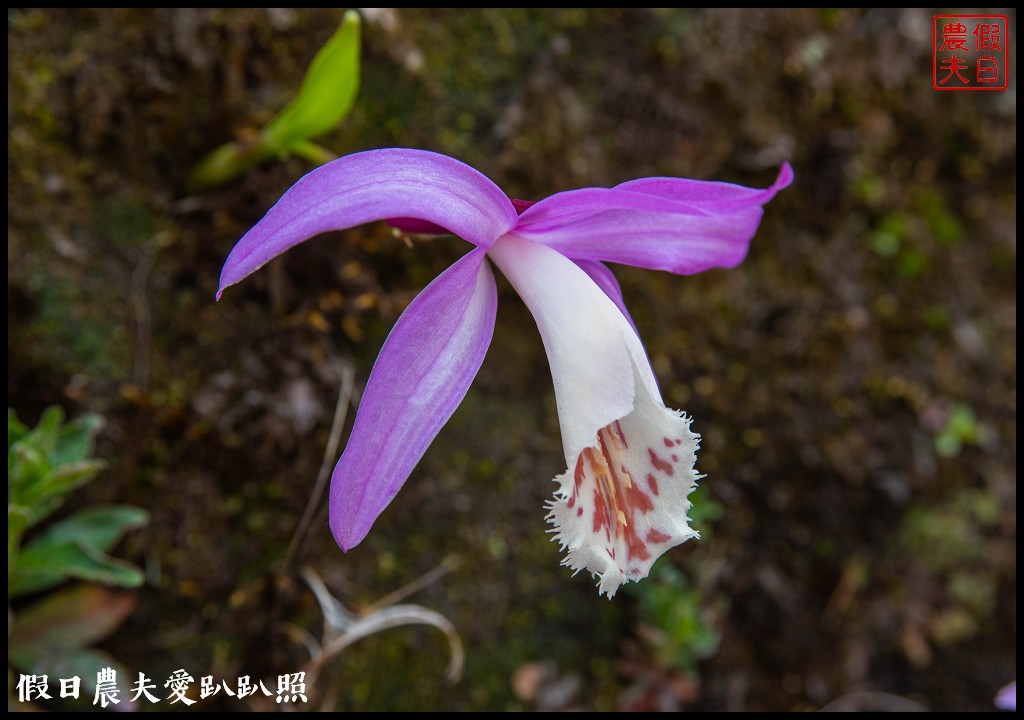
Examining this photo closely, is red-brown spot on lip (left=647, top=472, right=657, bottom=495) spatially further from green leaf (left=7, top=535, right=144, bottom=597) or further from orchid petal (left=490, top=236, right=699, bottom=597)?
green leaf (left=7, top=535, right=144, bottom=597)

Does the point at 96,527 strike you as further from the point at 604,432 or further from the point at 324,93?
the point at 604,432

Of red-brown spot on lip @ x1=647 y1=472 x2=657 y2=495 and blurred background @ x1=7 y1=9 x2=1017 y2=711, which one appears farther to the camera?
blurred background @ x1=7 y1=9 x2=1017 y2=711

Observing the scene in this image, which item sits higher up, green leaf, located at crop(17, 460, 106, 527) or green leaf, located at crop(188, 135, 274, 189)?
green leaf, located at crop(188, 135, 274, 189)

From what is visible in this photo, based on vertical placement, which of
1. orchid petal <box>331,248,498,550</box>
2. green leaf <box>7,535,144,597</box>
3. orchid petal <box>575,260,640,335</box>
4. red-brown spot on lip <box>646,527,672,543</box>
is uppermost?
orchid petal <box>575,260,640,335</box>

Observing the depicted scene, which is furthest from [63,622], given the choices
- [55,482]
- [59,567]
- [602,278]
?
[602,278]

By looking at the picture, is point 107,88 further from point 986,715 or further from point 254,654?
point 986,715

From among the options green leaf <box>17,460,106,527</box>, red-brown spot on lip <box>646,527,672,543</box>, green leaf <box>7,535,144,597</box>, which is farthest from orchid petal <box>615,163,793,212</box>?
green leaf <box>7,535,144,597</box>
